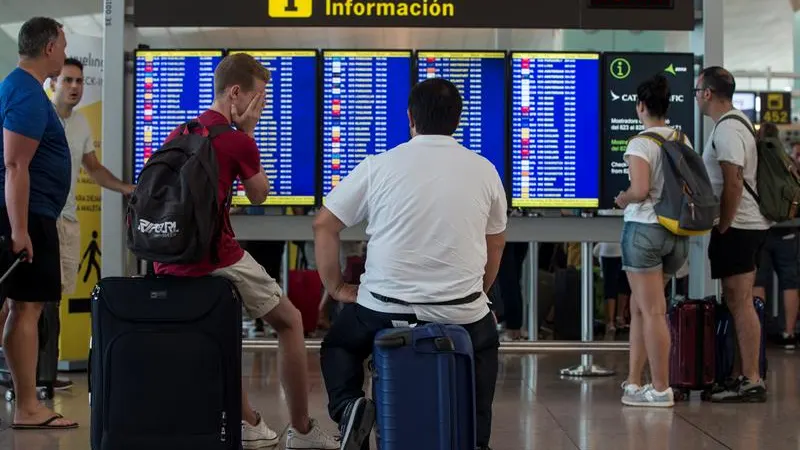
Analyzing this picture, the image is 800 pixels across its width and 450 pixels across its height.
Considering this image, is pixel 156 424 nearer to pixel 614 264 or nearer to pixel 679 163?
pixel 679 163

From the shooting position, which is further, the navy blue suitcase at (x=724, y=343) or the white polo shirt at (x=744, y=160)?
the navy blue suitcase at (x=724, y=343)

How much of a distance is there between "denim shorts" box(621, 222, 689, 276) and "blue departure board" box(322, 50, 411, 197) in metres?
1.48

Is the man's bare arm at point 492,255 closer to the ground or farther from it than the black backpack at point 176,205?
closer to the ground

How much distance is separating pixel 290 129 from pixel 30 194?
6.16 ft

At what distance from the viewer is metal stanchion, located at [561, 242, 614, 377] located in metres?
7.36

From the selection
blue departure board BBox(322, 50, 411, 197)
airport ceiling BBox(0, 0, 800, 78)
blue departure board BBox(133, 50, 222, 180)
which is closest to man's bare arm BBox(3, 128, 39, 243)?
blue departure board BBox(133, 50, 222, 180)

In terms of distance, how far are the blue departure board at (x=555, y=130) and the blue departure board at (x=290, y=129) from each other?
3.88 ft

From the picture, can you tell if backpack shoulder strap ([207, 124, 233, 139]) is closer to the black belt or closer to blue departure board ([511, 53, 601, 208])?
the black belt

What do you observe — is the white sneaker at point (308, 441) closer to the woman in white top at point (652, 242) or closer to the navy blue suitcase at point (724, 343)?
the woman in white top at point (652, 242)

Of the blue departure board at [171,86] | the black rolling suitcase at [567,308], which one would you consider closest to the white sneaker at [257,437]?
the blue departure board at [171,86]

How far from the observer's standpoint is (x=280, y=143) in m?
6.55

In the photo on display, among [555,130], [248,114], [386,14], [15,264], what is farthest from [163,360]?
[555,130]

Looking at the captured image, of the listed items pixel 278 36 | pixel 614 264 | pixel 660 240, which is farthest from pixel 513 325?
pixel 278 36

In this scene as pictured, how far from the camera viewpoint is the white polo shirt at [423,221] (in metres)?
3.62
